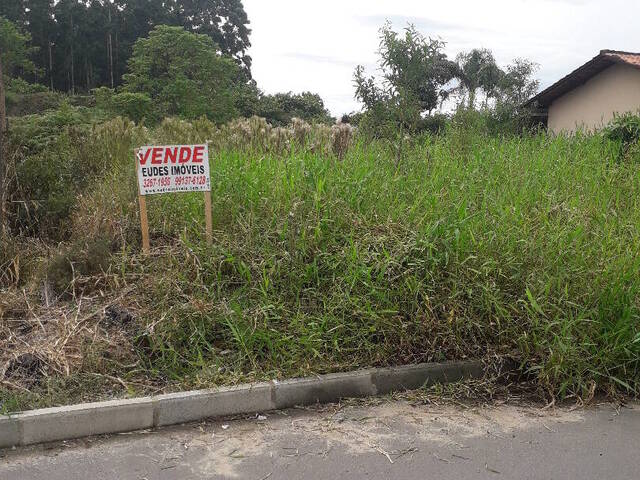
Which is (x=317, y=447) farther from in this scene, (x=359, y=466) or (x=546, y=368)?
(x=546, y=368)

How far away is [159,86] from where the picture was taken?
30.4 m

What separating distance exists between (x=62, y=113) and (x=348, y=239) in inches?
231

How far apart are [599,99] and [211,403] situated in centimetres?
2066

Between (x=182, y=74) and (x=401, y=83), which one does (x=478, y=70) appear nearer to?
(x=182, y=74)

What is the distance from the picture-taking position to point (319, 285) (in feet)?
15.2

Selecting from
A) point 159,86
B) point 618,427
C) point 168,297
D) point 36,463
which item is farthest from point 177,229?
point 159,86

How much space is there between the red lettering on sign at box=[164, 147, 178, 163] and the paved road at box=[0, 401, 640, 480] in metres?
2.33

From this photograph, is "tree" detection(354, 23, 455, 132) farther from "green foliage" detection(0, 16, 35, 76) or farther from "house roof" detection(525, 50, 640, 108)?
"green foliage" detection(0, 16, 35, 76)

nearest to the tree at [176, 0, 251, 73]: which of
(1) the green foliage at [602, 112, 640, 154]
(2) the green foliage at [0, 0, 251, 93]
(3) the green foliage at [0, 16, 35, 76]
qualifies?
(2) the green foliage at [0, 0, 251, 93]

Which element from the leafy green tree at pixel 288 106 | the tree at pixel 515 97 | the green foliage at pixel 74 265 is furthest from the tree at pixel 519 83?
the green foliage at pixel 74 265

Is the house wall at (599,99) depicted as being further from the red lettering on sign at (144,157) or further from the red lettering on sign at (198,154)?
the red lettering on sign at (144,157)

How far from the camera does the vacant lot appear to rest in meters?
4.11

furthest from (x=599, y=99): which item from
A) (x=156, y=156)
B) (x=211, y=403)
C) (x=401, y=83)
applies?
(x=211, y=403)

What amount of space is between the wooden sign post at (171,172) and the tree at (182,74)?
24952 millimetres
